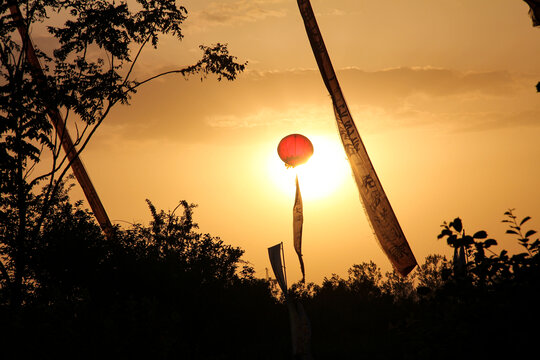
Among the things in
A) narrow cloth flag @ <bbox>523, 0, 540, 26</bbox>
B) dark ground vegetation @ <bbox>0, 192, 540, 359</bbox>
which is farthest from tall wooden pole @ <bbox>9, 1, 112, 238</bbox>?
narrow cloth flag @ <bbox>523, 0, 540, 26</bbox>

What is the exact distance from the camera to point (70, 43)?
26.4 meters

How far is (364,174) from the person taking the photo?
54.6 ft

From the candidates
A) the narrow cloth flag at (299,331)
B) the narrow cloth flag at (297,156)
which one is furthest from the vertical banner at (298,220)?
the narrow cloth flag at (299,331)

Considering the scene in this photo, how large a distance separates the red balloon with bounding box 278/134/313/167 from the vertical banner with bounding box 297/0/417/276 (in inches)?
60.7

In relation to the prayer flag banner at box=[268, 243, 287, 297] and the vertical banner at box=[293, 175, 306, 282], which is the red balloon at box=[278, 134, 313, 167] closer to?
the vertical banner at box=[293, 175, 306, 282]

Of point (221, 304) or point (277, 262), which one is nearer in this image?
point (277, 262)

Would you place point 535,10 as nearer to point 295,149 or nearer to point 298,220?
point 295,149

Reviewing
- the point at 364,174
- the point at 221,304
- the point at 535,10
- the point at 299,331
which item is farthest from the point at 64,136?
the point at 535,10

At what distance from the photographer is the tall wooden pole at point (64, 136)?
25.5 m

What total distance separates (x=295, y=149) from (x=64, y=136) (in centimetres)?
1177

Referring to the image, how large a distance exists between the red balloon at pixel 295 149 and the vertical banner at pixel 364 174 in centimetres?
154

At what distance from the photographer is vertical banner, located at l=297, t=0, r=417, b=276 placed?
16.3 meters

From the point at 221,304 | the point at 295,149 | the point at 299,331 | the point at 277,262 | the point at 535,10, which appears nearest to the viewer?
the point at 535,10

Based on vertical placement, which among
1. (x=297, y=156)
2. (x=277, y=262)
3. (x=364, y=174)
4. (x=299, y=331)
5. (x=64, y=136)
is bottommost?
(x=299, y=331)
